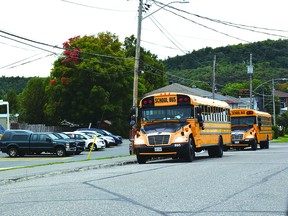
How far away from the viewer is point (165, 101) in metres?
22.9

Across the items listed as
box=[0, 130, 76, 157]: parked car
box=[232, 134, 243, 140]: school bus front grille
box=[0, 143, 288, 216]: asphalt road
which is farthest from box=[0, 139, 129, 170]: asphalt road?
box=[0, 143, 288, 216]: asphalt road

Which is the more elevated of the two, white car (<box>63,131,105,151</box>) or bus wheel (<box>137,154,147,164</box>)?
white car (<box>63,131,105,151</box>)

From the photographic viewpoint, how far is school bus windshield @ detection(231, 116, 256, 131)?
38250 mm

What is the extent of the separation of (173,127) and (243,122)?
58.2 ft

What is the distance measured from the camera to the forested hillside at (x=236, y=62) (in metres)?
75.8

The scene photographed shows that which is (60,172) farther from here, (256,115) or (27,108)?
(27,108)

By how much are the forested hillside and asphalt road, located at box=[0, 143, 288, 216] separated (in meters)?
58.0

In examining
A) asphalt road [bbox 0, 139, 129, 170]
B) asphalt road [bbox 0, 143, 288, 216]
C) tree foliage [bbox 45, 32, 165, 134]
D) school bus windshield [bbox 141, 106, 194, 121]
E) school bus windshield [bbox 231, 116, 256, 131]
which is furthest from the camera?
tree foliage [bbox 45, 32, 165, 134]

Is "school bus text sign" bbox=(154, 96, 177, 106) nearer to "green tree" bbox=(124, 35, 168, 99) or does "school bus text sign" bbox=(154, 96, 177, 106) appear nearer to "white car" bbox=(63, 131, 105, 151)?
"white car" bbox=(63, 131, 105, 151)

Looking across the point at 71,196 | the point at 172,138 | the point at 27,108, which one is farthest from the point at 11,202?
the point at 27,108

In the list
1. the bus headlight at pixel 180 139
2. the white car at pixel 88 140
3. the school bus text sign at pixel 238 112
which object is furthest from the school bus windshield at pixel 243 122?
the bus headlight at pixel 180 139

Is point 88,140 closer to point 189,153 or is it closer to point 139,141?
point 139,141

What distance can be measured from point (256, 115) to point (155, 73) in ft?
191

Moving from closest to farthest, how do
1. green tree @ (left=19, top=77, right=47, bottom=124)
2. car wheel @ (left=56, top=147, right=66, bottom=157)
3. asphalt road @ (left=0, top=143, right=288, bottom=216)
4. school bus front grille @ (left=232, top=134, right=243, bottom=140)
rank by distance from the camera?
asphalt road @ (left=0, top=143, right=288, bottom=216)
car wheel @ (left=56, top=147, right=66, bottom=157)
school bus front grille @ (left=232, top=134, right=243, bottom=140)
green tree @ (left=19, top=77, right=47, bottom=124)
